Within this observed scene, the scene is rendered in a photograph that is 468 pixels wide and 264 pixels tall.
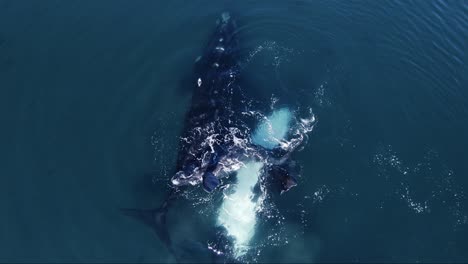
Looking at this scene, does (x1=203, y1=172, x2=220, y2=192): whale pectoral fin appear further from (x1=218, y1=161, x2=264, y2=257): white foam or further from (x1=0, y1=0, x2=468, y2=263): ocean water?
(x1=218, y1=161, x2=264, y2=257): white foam

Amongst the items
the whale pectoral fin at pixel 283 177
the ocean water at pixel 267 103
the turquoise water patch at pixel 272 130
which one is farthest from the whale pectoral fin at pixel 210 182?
the turquoise water patch at pixel 272 130

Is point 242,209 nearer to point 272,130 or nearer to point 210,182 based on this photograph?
point 210,182

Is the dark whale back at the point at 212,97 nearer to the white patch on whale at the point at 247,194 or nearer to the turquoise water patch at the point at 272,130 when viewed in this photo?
the turquoise water patch at the point at 272,130

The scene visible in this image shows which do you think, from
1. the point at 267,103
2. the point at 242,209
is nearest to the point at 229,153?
the point at 242,209

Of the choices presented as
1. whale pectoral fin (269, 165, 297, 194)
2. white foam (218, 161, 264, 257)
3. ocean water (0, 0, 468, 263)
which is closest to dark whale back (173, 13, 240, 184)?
ocean water (0, 0, 468, 263)

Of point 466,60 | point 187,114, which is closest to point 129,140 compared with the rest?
point 187,114
